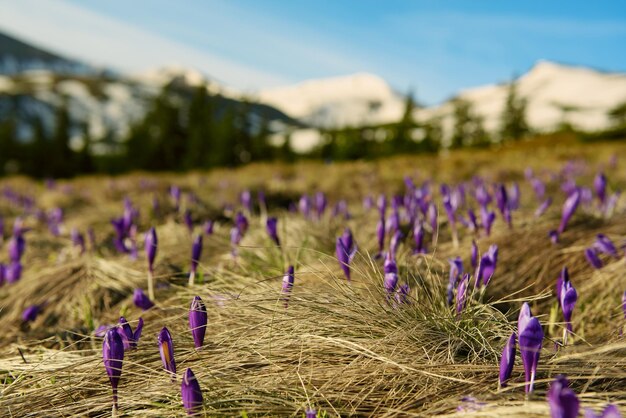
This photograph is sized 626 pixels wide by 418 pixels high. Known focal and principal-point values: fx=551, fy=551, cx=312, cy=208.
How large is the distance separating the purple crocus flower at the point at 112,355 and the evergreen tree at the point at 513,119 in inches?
2408

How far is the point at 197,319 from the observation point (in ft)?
5.26

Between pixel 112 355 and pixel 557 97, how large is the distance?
16085 cm

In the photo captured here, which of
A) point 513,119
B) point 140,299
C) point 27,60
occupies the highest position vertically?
point 27,60

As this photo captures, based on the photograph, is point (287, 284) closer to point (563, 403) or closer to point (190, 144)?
point (563, 403)

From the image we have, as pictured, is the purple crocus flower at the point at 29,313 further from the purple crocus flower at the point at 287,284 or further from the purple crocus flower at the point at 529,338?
the purple crocus flower at the point at 529,338

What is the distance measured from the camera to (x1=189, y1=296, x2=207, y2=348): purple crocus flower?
1.59 m

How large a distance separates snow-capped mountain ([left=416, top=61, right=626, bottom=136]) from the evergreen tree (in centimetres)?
3536

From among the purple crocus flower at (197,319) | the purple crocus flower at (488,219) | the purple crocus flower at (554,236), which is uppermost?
the purple crocus flower at (488,219)

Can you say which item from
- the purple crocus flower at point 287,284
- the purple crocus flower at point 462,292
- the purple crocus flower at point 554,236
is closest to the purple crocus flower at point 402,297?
the purple crocus flower at point 462,292

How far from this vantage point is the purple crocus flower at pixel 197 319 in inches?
62.4

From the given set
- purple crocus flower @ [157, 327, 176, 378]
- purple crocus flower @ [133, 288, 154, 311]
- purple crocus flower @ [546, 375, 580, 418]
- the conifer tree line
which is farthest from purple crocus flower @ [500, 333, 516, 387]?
the conifer tree line

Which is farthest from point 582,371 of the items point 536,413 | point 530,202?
point 530,202

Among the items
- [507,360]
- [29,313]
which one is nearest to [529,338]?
[507,360]

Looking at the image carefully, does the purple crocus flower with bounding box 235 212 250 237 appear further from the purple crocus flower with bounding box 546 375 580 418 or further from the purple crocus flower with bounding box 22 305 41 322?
the purple crocus flower with bounding box 546 375 580 418
